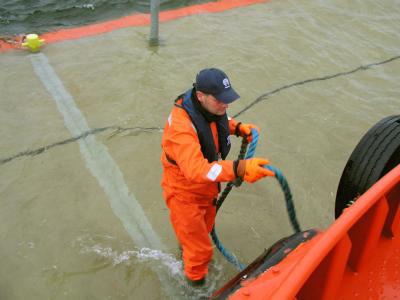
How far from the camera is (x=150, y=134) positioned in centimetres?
429

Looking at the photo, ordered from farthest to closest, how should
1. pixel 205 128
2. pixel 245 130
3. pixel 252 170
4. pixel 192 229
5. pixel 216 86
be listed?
pixel 245 130 < pixel 192 229 < pixel 205 128 < pixel 216 86 < pixel 252 170

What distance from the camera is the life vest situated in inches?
91.7

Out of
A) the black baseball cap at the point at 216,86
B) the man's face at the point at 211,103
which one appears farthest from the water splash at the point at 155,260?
the black baseball cap at the point at 216,86

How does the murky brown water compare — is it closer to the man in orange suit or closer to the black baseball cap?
the man in orange suit

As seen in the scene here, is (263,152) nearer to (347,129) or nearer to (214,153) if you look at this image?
(347,129)

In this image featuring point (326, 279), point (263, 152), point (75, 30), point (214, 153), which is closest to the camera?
point (326, 279)

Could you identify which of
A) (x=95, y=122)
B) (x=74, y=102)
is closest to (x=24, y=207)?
(x=95, y=122)

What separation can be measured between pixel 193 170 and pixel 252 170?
325 mm

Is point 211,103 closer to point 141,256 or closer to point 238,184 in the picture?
point 238,184

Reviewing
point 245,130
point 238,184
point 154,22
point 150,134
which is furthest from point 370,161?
point 154,22

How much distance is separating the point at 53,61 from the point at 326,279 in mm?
4810

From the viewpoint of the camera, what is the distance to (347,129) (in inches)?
181

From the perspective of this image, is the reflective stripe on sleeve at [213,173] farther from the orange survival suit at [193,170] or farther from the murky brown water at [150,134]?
the murky brown water at [150,134]

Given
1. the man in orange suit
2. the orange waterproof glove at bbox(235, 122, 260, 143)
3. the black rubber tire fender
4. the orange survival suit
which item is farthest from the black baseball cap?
the black rubber tire fender
